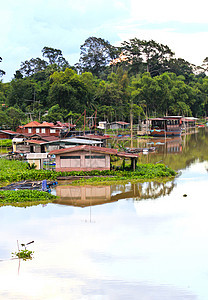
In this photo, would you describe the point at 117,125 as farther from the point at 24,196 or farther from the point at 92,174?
the point at 24,196

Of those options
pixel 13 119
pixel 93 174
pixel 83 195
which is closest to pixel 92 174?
pixel 93 174

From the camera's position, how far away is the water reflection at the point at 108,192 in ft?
59.1

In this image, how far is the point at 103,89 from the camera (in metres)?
63.0

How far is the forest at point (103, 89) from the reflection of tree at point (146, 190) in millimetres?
28864

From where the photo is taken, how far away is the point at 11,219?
15.2m

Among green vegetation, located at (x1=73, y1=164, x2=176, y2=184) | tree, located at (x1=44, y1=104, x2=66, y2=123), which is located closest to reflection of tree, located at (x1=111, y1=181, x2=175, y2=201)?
green vegetation, located at (x1=73, y1=164, x2=176, y2=184)

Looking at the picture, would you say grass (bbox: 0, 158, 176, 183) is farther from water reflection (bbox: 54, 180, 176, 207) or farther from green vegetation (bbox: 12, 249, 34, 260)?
green vegetation (bbox: 12, 249, 34, 260)

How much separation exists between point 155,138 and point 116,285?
4291 cm

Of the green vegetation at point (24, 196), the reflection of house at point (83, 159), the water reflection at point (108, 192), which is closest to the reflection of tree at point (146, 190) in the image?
the water reflection at point (108, 192)

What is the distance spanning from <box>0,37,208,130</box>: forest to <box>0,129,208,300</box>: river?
1235 inches

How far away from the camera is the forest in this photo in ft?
189

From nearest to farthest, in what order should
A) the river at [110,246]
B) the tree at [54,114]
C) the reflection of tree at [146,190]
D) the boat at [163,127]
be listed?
the river at [110,246] < the reflection of tree at [146,190] < the boat at [163,127] < the tree at [54,114]

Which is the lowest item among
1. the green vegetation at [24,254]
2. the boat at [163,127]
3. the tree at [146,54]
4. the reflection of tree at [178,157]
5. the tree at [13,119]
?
the green vegetation at [24,254]

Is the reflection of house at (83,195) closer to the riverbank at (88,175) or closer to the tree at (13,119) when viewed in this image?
the riverbank at (88,175)
